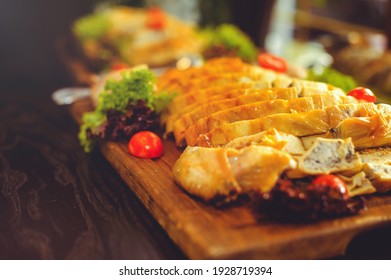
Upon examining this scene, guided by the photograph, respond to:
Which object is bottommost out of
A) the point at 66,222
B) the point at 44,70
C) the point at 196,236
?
the point at 44,70

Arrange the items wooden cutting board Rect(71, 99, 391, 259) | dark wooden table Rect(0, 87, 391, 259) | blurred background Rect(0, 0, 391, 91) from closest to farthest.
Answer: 1. wooden cutting board Rect(71, 99, 391, 259)
2. dark wooden table Rect(0, 87, 391, 259)
3. blurred background Rect(0, 0, 391, 91)

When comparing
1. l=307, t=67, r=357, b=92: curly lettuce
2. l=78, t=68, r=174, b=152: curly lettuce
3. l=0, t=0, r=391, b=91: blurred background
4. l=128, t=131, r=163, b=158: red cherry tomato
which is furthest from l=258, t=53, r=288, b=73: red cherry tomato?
l=0, t=0, r=391, b=91: blurred background

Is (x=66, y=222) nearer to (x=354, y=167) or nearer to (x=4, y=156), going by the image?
(x=4, y=156)

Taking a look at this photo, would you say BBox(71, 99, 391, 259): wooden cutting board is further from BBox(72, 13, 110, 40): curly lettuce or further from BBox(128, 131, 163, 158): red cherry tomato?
BBox(72, 13, 110, 40): curly lettuce

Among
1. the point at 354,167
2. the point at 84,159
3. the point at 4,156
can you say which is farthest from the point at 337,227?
Result: the point at 4,156

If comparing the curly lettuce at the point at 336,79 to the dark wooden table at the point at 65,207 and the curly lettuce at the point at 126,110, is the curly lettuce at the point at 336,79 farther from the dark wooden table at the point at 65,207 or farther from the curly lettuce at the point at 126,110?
the dark wooden table at the point at 65,207

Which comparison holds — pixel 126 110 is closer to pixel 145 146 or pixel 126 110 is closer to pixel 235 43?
pixel 145 146
